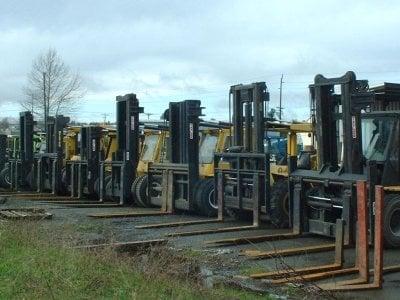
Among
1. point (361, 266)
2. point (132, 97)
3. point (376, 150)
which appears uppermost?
point (132, 97)

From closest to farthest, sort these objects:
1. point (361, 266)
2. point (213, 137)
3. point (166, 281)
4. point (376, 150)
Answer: point (166, 281) < point (361, 266) < point (376, 150) < point (213, 137)

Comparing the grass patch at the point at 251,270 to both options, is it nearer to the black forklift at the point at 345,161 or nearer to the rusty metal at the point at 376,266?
the rusty metal at the point at 376,266

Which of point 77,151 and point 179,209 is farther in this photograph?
point 77,151

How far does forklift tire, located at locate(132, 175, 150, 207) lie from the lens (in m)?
16.6

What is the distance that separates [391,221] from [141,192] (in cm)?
736

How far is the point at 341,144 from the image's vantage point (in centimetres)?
1177

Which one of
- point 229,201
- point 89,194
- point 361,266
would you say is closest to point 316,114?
point 229,201

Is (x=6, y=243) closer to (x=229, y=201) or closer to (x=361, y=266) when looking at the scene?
(x=361, y=266)

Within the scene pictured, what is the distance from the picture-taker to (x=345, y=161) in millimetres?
11078

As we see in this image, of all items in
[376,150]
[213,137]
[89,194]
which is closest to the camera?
[376,150]

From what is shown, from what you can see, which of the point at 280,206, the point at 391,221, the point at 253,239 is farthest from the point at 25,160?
the point at 391,221

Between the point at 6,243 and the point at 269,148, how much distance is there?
321 inches

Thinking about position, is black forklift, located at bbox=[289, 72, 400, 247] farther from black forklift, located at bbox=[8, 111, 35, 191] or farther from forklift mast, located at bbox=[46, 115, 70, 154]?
black forklift, located at bbox=[8, 111, 35, 191]

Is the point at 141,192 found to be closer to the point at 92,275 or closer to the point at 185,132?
the point at 185,132
